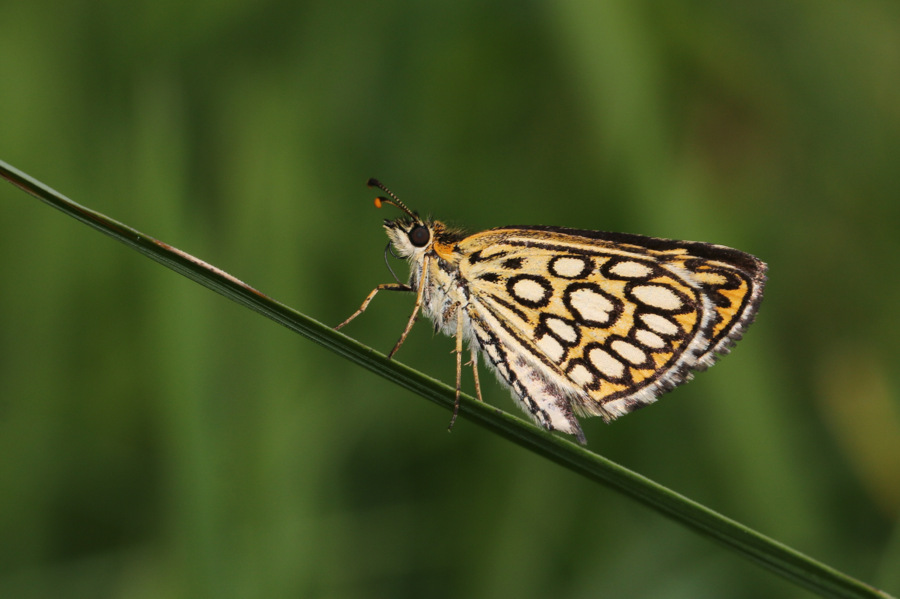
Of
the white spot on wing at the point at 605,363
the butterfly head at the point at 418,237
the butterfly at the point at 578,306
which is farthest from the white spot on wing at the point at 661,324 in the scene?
the butterfly head at the point at 418,237

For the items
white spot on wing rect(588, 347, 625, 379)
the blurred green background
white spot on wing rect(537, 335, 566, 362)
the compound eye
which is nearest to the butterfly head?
the compound eye

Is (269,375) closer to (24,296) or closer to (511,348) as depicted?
(511,348)

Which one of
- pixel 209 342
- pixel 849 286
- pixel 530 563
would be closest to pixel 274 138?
pixel 209 342

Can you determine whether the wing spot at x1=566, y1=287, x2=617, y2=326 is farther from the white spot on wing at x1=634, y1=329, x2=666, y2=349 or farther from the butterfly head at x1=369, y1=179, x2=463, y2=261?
the butterfly head at x1=369, y1=179, x2=463, y2=261

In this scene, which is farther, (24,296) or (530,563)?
(24,296)

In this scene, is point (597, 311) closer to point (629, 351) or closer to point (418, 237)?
point (629, 351)

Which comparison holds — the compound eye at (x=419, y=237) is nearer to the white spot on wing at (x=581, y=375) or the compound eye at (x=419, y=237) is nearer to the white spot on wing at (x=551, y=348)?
the white spot on wing at (x=551, y=348)
